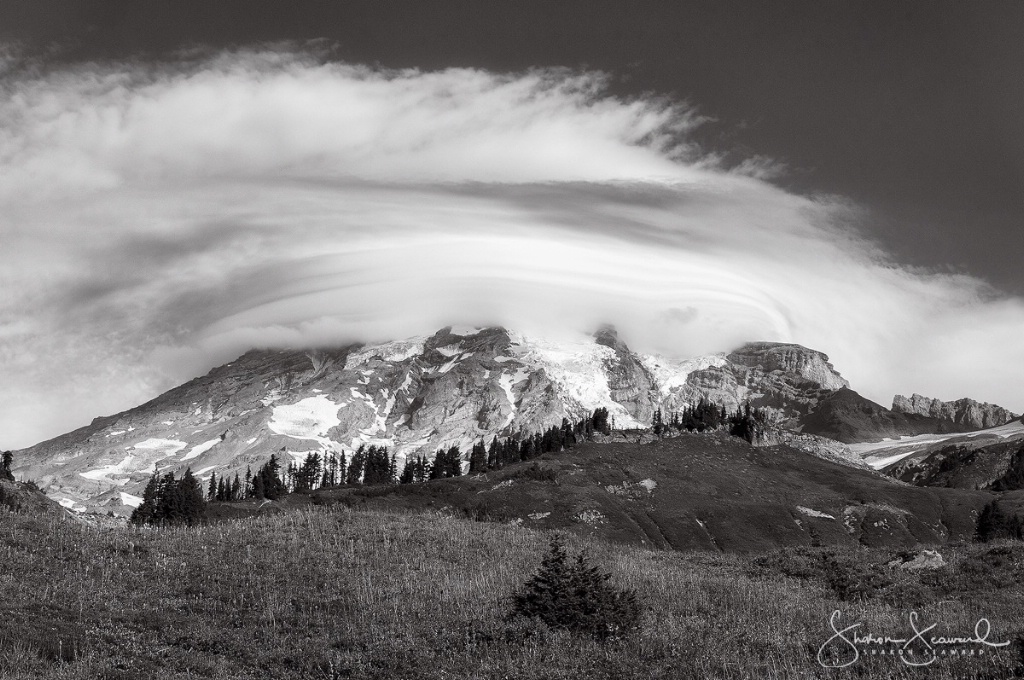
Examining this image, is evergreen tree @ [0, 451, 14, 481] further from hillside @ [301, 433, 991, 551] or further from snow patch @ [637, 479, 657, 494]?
snow patch @ [637, 479, 657, 494]

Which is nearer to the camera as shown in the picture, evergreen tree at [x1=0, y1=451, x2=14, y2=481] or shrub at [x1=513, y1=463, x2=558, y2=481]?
evergreen tree at [x1=0, y1=451, x2=14, y2=481]

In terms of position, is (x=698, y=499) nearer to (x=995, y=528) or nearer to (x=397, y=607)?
(x=995, y=528)

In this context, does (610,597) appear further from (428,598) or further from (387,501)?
(387,501)

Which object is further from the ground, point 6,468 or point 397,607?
point 6,468

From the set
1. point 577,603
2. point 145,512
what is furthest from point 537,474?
point 577,603

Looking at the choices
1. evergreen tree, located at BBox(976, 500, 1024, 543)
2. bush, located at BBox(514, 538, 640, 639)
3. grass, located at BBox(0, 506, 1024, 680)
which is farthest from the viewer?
evergreen tree, located at BBox(976, 500, 1024, 543)

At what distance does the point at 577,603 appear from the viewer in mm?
21156

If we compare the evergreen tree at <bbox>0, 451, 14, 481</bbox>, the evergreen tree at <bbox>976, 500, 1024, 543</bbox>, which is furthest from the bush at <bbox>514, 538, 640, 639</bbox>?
the evergreen tree at <bbox>976, 500, 1024, 543</bbox>

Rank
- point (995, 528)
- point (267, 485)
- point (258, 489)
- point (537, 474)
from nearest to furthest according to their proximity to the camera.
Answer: point (995, 528) → point (537, 474) → point (267, 485) → point (258, 489)

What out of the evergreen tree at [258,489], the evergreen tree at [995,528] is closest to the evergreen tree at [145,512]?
the evergreen tree at [258,489]
